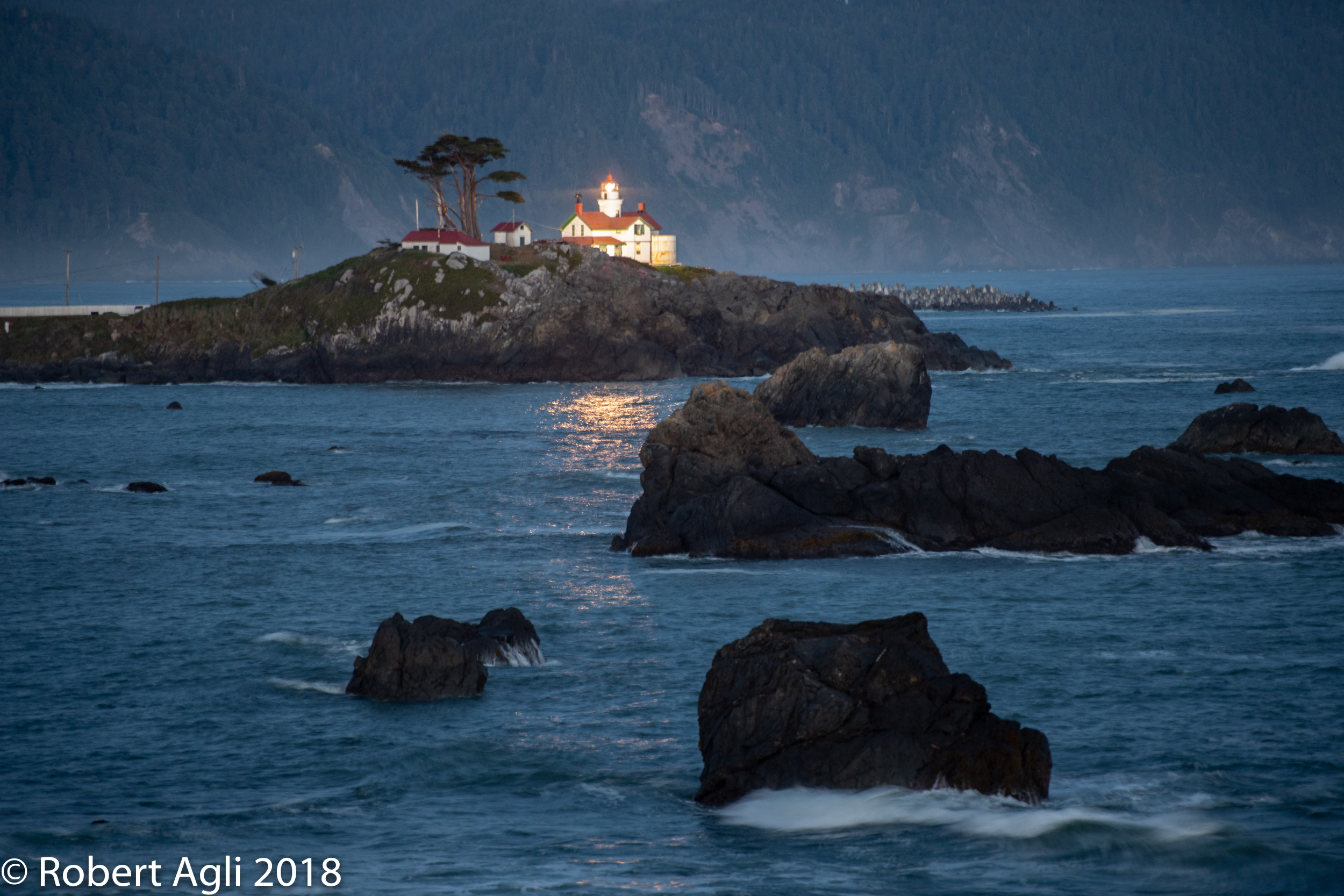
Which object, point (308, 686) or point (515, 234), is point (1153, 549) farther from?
point (515, 234)

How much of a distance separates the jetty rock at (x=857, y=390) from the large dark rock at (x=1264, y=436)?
1875 cm

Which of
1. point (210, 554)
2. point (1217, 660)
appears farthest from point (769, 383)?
point (1217, 660)

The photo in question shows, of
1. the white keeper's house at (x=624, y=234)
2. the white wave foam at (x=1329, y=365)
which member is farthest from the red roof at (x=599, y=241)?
the white wave foam at (x=1329, y=365)

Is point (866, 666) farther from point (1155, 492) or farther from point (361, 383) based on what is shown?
point (361, 383)

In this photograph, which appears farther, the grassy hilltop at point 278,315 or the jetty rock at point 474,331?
the grassy hilltop at point 278,315

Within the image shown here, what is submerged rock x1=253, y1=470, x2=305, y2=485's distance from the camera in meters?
60.0

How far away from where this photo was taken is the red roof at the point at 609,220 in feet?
485

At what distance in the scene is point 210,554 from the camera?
44.8 m

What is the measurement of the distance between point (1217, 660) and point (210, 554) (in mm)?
31357

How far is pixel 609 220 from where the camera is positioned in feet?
490

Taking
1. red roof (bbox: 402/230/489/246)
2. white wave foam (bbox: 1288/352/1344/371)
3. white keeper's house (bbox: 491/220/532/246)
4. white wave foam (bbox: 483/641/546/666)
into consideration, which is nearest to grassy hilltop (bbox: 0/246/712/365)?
red roof (bbox: 402/230/489/246)

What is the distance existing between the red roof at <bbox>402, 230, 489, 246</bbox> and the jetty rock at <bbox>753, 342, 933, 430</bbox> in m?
54.4

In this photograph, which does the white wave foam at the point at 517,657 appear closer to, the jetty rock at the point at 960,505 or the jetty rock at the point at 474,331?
the jetty rock at the point at 960,505

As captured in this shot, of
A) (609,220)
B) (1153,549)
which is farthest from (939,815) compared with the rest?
(609,220)
